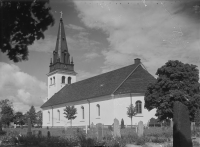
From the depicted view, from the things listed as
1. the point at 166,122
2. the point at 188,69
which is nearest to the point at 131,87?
the point at 166,122

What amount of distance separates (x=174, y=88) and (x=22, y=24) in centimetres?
2569

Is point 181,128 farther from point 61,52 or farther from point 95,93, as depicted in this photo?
point 61,52

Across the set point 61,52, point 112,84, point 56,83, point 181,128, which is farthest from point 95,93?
point 181,128

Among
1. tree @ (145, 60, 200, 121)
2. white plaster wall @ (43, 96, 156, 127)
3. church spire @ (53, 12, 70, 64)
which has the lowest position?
white plaster wall @ (43, 96, 156, 127)

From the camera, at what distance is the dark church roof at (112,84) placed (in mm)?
39778

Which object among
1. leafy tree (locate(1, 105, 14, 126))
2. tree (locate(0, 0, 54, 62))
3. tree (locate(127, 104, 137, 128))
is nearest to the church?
tree (locate(127, 104, 137, 128))

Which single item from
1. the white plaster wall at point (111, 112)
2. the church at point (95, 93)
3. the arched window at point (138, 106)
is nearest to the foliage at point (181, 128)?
the church at point (95, 93)

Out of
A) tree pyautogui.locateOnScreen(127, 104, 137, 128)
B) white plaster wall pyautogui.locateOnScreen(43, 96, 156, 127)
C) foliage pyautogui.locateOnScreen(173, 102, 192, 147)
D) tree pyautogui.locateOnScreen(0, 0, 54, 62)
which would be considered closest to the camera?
tree pyautogui.locateOnScreen(0, 0, 54, 62)

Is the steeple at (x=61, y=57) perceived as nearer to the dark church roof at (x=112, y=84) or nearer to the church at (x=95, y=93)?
the church at (x=95, y=93)

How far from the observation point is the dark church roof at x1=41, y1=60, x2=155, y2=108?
39.8m

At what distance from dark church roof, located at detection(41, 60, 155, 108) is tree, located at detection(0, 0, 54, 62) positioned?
32369 millimetres

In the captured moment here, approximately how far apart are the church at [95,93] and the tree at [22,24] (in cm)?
2072

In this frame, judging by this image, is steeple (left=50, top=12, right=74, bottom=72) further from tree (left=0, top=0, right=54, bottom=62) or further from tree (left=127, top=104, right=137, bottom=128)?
tree (left=0, top=0, right=54, bottom=62)

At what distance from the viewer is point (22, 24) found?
22.1 ft
